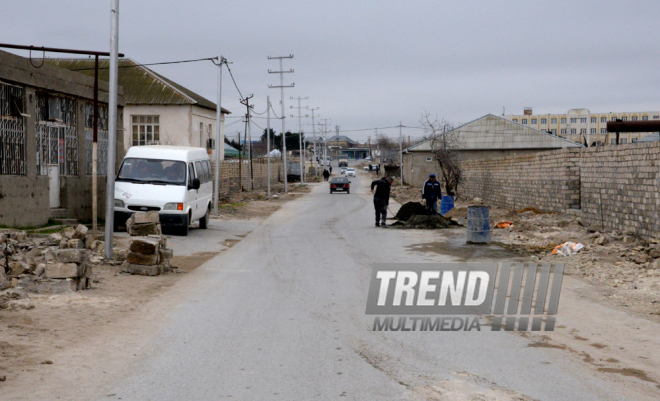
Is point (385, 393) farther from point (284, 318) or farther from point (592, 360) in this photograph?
point (284, 318)

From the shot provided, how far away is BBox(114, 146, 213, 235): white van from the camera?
61.1ft

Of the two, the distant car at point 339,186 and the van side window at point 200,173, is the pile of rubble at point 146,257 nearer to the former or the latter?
the van side window at point 200,173

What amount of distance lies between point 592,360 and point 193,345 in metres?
4.02

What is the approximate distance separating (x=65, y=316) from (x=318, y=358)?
374 centimetres

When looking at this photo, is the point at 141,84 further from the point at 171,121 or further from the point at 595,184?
the point at 595,184

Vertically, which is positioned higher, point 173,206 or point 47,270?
point 173,206

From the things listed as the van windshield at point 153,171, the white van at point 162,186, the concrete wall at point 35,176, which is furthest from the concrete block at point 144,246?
the van windshield at point 153,171

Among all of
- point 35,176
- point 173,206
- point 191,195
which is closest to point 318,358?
point 173,206

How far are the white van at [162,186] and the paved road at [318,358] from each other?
313 inches

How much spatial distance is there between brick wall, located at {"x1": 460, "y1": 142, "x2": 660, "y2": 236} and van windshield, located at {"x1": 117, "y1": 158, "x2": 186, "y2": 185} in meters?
11.8

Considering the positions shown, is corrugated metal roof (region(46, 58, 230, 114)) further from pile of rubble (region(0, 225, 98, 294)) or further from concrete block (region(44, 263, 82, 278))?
concrete block (region(44, 263, 82, 278))

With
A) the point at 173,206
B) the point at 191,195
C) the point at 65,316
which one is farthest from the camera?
the point at 191,195

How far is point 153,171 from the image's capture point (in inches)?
769

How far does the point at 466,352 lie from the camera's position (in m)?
6.66
